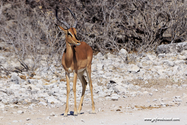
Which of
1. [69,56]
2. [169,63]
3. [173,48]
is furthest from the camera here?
[173,48]

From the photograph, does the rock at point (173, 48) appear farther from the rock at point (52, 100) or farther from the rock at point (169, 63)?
the rock at point (52, 100)

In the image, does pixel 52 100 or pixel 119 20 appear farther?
pixel 119 20

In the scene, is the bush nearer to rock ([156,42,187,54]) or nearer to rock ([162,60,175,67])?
rock ([156,42,187,54])

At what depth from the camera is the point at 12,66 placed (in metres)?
13.7

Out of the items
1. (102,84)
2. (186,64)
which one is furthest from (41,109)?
(186,64)

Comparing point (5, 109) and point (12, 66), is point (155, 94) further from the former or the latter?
point (12, 66)

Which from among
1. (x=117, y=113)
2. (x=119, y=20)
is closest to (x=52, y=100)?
(x=117, y=113)

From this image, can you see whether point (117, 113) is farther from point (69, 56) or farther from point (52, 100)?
point (52, 100)

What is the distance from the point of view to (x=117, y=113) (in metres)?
7.36

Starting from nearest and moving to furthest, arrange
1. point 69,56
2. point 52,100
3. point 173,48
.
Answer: point 69,56, point 52,100, point 173,48

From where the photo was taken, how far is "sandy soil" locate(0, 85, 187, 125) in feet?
21.1

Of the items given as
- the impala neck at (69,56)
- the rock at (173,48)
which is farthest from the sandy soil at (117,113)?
the rock at (173,48)

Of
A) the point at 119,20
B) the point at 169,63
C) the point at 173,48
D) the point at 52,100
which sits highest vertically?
the point at 119,20

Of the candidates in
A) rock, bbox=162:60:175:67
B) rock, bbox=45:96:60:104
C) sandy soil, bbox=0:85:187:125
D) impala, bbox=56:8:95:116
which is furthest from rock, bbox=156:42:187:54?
impala, bbox=56:8:95:116
